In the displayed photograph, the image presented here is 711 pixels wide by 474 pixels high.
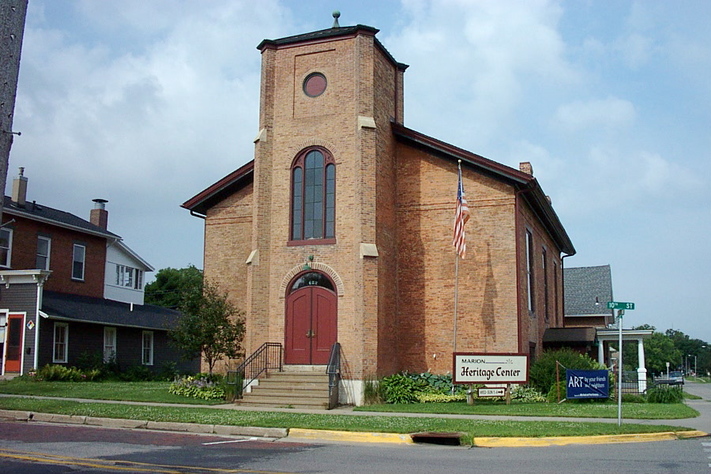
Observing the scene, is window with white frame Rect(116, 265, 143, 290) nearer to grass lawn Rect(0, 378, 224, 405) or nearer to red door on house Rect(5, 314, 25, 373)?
red door on house Rect(5, 314, 25, 373)

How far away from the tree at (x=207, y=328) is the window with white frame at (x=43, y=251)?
1292 centimetres

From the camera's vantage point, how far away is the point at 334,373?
67.3 ft

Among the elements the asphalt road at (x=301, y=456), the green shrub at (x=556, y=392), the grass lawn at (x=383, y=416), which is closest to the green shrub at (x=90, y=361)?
the grass lawn at (x=383, y=416)

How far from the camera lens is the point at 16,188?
3372 cm

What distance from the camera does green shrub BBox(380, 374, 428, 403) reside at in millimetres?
21656

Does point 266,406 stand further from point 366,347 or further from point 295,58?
point 295,58

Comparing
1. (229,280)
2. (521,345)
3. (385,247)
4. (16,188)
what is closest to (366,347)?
(385,247)

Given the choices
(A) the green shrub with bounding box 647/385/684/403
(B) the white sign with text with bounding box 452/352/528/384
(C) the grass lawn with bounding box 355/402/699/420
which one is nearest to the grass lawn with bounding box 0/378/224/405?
(C) the grass lawn with bounding box 355/402/699/420

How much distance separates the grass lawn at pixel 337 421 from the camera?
13789 mm

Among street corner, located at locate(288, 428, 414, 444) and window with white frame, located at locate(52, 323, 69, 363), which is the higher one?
window with white frame, located at locate(52, 323, 69, 363)

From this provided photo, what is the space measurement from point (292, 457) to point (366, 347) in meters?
10.3

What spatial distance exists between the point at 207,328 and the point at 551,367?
36.1 feet

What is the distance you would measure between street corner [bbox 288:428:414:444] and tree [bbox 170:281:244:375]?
31.7 feet

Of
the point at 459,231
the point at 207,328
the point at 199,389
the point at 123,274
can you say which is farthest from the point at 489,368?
the point at 123,274
